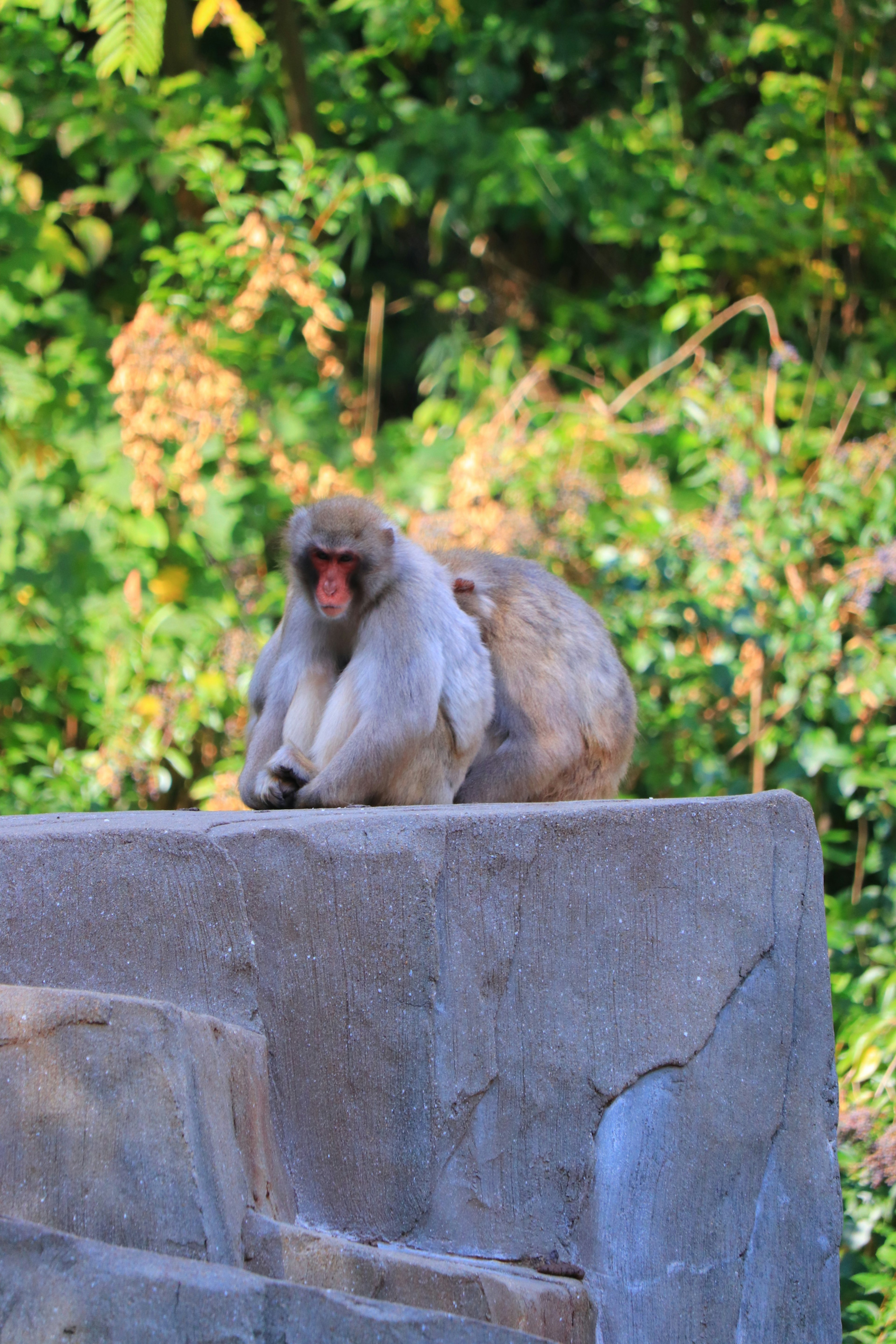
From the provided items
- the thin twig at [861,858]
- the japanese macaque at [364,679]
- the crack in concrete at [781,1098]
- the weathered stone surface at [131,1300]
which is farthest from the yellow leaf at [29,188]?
the weathered stone surface at [131,1300]

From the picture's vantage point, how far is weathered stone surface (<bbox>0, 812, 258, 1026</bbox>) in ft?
8.59

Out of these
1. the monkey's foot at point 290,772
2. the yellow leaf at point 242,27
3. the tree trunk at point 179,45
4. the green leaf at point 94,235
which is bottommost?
the monkey's foot at point 290,772

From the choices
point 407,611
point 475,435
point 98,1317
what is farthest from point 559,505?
point 98,1317

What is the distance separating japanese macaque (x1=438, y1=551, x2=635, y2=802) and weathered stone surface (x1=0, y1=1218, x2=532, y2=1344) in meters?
1.96

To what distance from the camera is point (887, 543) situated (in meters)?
5.84

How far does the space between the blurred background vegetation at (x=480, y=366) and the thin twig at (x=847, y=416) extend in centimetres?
2

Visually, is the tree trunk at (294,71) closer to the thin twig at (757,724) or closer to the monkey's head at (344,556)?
the thin twig at (757,724)

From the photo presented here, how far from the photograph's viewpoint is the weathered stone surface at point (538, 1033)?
2.65 metres

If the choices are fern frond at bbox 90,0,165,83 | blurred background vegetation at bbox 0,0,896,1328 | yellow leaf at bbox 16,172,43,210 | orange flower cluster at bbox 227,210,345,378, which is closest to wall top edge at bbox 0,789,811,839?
fern frond at bbox 90,0,165,83

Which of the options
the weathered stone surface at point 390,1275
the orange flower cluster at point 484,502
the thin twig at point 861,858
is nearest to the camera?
the weathered stone surface at point 390,1275

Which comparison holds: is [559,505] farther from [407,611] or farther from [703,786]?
[407,611]

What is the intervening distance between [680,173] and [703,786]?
3.36 meters

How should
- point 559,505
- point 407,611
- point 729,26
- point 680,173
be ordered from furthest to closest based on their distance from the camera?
point 729,26 → point 680,173 → point 559,505 → point 407,611

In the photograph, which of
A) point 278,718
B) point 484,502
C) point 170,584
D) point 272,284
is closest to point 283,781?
point 278,718
